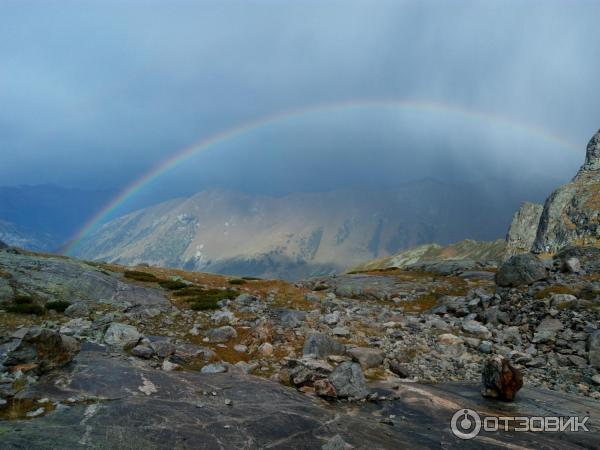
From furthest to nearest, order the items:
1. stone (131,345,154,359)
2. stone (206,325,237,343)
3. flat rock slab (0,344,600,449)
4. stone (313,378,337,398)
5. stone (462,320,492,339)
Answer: stone (462,320,492,339), stone (206,325,237,343), stone (131,345,154,359), stone (313,378,337,398), flat rock slab (0,344,600,449)

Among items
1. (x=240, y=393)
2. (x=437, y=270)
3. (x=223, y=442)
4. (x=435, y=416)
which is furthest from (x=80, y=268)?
(x=437, y=270)

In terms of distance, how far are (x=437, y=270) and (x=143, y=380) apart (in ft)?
154

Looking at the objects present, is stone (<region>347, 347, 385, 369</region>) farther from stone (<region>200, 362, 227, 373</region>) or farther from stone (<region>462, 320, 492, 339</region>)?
stone (<region>462, 320, 492, 339</region>)

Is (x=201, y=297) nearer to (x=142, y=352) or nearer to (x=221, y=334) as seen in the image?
(x=221, y=334)

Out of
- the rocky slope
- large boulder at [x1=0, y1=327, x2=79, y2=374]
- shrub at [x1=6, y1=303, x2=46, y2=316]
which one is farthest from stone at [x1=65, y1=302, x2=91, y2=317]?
large boulder at [x1=0, y1=327, x2=79, y2=374]

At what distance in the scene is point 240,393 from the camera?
39.2 ft

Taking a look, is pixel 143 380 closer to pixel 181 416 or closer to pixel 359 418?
pixel 181 416

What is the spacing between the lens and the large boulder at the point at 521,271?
1184 inches

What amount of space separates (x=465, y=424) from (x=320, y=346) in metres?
7.69

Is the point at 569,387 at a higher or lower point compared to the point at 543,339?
lower

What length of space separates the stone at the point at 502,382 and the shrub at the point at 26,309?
21502 mm

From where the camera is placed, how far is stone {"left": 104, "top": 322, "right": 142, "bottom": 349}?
15.7m

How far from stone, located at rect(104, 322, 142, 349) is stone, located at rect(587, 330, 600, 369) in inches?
792

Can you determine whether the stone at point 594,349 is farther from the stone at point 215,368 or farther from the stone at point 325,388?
the stone at point 215,368
